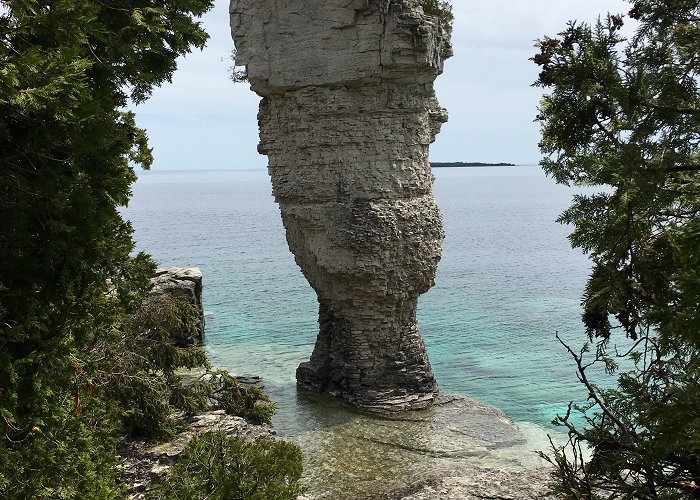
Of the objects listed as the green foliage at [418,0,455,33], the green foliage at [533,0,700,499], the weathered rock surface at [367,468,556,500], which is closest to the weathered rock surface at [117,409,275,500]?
the weathered rock surface at [367,468,556,500]

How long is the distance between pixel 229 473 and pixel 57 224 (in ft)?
10.1

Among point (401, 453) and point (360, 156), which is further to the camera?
point (360, 156)

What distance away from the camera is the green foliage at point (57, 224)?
5.48 metres

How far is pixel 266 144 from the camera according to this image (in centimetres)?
1808

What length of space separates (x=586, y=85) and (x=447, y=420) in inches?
516

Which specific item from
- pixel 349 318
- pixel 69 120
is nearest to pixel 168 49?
pixel 69 120

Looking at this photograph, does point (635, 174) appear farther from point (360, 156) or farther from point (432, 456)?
point (360, 156)

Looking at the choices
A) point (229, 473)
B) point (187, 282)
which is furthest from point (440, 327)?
point (229, 473)

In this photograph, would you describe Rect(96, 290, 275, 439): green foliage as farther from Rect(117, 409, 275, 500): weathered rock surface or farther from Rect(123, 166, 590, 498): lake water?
Rect(123, 166, 590, 498): lake water

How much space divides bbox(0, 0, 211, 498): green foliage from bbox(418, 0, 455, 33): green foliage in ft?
37.4

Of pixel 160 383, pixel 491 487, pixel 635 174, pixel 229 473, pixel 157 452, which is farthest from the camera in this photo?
pixel 160 383

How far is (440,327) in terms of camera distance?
2869 cm

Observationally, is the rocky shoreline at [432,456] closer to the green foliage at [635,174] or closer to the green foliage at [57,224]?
the green foliage at [57,224]

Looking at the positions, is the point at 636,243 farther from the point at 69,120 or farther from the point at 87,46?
the point at 87,46
